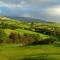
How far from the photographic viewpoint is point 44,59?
6147 cm

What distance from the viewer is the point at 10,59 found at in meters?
62.3

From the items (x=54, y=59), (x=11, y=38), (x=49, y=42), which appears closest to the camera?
(x=54, y=59)

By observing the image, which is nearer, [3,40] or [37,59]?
[37,59]

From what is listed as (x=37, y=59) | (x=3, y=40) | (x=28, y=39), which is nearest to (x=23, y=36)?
(x=28, y=39)

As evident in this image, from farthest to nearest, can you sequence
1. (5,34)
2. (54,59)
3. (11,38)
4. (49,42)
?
(5,34) < (11,38) < (49,42) < (54,59)

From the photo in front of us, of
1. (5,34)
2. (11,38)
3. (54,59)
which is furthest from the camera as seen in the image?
(5,34)

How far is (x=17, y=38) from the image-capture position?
160000 millimetres

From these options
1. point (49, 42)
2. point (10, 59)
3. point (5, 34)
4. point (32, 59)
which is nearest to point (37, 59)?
point (32, 59)

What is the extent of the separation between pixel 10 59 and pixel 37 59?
788 centimetres

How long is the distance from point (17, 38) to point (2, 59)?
98190mm

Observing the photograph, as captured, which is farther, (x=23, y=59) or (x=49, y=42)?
(x=49, y=42)

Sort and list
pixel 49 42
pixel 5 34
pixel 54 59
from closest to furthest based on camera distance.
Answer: pixel 54 59 < pixel 49 42 < pixel 5 34

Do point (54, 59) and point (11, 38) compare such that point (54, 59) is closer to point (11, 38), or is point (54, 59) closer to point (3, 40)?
point (3, 40)

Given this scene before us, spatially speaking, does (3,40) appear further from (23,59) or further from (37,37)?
(23,59)
